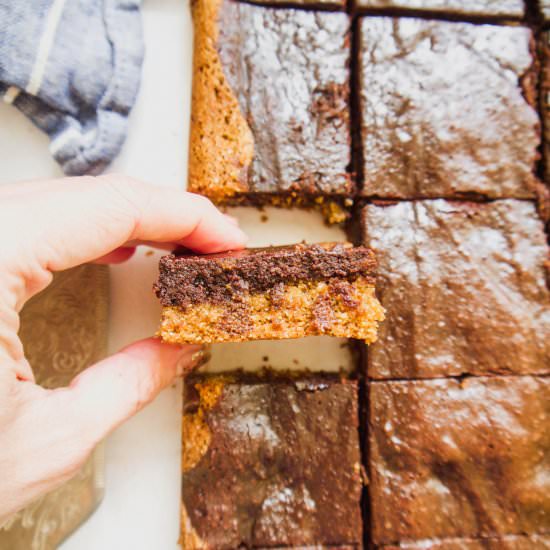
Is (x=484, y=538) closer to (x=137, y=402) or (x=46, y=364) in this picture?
(x=137, y=402)

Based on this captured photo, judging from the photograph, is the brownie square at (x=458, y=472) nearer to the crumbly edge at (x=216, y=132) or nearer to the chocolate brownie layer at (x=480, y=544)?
the chocolate brownie layer at (x=480, y=544)

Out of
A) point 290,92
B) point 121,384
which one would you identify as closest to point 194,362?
point 121,384

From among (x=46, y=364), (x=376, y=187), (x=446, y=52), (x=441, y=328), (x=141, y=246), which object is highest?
(x=446, y=52)

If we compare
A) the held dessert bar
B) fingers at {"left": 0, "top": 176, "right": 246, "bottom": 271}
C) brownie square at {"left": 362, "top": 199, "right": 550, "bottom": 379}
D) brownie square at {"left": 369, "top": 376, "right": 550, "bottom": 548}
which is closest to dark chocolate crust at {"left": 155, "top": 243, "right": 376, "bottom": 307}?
the held dessert bar

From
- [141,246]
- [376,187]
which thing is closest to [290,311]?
[376,187]

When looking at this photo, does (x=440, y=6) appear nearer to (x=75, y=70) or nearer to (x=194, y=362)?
(x=75, y=70)

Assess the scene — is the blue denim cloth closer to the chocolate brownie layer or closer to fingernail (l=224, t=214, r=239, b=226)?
fingernail (l=224, t=214, r=239, b=226)
